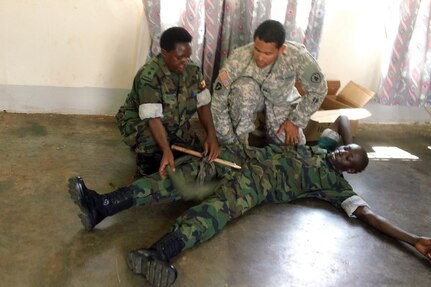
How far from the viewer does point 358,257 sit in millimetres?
1787

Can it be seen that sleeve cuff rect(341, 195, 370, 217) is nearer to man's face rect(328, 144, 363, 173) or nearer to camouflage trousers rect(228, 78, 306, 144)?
man's face rect(328, 144, 363, 173)

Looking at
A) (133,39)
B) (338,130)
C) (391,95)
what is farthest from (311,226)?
(133,39)

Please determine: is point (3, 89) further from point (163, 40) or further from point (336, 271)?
point (336, 271)

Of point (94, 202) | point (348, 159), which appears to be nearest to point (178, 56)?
point (94, 202)

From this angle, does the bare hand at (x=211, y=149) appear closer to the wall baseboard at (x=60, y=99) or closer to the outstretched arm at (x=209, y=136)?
the outstretched arm at (x=209, y=136)

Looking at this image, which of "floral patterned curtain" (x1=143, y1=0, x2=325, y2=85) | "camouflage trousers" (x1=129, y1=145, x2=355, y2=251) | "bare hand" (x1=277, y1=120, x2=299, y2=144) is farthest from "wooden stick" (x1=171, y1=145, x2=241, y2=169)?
"floral patterned curtain" (x1=143, y1=0, x2=325, y2=85)

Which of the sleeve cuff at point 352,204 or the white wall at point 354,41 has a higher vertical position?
the white wall at point 354,41

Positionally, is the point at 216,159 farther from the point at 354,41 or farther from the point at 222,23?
the point at 354,41

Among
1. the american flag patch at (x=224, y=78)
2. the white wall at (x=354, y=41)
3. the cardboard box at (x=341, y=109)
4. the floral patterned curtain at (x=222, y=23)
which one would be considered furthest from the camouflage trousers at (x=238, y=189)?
the white wall at (x=354, y=41)

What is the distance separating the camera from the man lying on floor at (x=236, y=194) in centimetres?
158

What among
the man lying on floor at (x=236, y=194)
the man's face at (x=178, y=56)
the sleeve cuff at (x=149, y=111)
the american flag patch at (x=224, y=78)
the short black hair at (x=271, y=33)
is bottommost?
the man lying on floor at (x=236, y=194)

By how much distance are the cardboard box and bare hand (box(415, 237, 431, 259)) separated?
101 cm

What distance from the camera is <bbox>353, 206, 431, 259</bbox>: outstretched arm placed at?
171 centimetres

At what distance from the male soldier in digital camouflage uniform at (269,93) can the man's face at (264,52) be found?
0.01 metres
